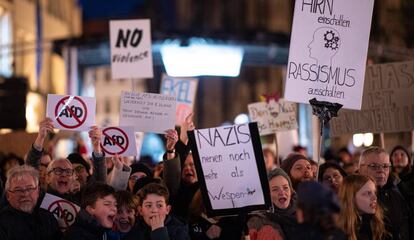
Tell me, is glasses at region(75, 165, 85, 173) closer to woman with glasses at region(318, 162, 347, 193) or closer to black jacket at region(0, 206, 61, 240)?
black jacket at region(0, 206, 61, 240)

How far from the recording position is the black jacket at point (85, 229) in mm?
6676

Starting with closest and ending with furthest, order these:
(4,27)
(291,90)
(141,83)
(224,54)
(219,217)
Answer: (219,217)
(291,90)
(224,54)
(4,27)
(141,83)

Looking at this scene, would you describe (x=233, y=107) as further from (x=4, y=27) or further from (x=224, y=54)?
(x=224, y=54)

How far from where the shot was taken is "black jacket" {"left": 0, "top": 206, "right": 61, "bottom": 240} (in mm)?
6746

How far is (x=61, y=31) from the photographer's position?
47281 mm

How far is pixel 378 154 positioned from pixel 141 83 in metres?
75.8

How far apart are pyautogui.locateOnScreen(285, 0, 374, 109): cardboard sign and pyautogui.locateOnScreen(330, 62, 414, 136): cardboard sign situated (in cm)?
237

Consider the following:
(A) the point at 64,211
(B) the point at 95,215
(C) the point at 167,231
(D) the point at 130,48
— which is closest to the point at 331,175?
(C) the point at 167,231

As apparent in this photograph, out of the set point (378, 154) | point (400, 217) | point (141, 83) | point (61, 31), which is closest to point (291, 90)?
point (378, 154)

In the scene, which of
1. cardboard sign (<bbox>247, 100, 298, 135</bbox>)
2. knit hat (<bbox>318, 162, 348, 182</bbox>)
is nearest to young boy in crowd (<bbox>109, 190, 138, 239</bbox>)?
knit hat (<bbox>318, 162, 348, 182</bbox>)

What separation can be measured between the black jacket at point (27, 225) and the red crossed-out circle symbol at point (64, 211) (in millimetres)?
635

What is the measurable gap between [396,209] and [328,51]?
159cm

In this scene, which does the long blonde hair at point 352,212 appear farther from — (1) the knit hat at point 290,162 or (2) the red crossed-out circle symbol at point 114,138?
(2) the red crossed-out circle symbol at point 114,138

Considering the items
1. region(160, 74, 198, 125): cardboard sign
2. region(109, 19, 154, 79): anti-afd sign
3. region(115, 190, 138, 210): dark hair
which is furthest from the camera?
region(160, 74, 198, 125): cardboard sign
